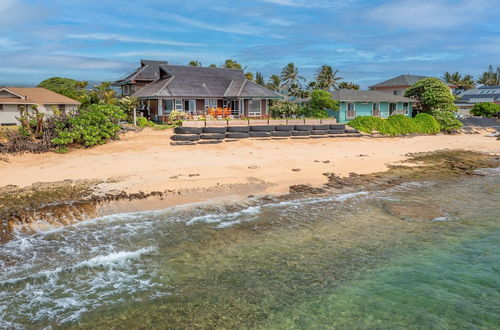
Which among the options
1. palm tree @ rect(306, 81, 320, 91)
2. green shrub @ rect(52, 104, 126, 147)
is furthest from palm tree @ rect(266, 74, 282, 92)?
green shrub @ rect(52, 104, 126, 147)

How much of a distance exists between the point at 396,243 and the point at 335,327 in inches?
181

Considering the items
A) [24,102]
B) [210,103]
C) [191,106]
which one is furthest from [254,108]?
[24,102]

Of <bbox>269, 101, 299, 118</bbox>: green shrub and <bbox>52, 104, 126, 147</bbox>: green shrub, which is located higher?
<bbox>269, 101, 299, 118</bbox>: green shrub

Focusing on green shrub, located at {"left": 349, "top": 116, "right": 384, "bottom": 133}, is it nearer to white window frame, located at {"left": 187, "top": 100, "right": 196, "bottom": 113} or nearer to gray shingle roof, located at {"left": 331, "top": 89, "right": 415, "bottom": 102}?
gray shingle roof, located at {"left": 331, "top": 89, "right": 415, "bottom": 102}

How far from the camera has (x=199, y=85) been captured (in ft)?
123

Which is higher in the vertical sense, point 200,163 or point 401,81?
point 401,81

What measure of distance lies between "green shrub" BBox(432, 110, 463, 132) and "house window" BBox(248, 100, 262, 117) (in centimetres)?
1903

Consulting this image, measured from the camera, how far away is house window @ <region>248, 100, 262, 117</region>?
127 ft

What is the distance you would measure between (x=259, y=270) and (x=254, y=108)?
31541mm

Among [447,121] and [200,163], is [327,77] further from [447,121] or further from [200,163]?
[200,163]

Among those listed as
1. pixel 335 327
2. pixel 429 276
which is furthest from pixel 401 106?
pixel 335 327

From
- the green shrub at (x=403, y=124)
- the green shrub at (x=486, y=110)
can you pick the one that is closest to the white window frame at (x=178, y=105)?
the green shrub at (x=403, y=124)

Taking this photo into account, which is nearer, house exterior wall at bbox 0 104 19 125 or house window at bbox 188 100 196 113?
house exterior wall at bbox 0 104 19 125

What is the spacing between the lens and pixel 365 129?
108 ft
